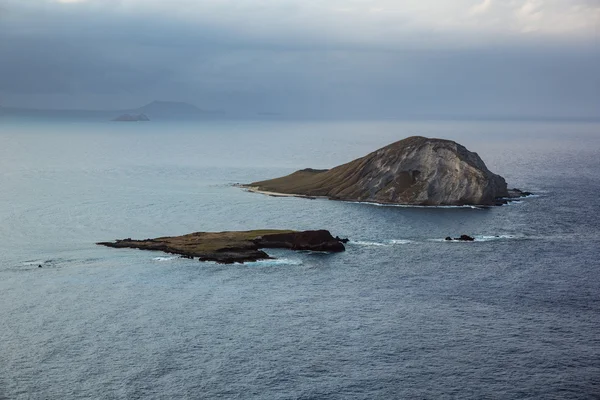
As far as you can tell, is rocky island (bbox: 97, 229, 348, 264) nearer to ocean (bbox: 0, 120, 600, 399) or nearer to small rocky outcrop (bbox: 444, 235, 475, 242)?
ocean (bbox: 0, 120, 600, 399)

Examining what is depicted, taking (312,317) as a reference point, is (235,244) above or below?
above

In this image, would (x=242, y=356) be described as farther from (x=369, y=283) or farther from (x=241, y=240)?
(x=241, y=240)

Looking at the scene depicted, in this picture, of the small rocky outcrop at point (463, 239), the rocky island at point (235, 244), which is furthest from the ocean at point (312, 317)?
the rocky island at point (235, 244)

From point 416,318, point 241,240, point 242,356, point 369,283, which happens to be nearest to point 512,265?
point 369,283

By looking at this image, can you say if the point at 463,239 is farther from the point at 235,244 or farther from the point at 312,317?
the point at 312,317

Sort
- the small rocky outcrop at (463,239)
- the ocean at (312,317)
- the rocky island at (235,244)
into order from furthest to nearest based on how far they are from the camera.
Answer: the small rocky outcrop at (463,239), the rocky island at (235,244), the ocean at (312,317)

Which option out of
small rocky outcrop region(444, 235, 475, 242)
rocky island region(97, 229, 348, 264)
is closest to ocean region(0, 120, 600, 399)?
small rocky outcrop region(444, 235, 475, 242)

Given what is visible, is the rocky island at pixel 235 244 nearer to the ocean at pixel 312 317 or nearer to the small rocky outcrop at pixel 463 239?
the ocean at pixel 312 317

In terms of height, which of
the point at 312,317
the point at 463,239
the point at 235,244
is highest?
the point at 463,239

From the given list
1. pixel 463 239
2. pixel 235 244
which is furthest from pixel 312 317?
pixel 463 239
